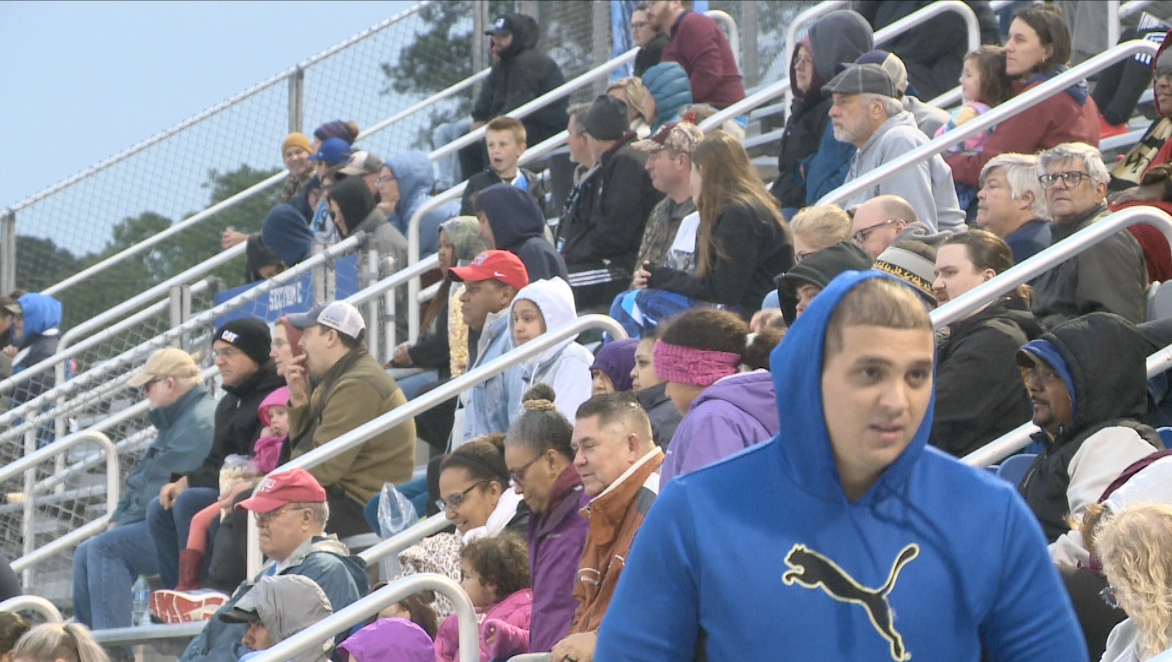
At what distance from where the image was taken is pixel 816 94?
9.26 meters

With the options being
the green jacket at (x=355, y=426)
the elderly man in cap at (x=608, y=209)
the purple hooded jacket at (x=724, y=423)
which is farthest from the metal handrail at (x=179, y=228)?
the purple hooded jacket at (x=724, y=423)

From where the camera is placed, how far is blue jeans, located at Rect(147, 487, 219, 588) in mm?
8195

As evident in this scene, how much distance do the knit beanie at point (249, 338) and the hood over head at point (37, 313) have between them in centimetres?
371

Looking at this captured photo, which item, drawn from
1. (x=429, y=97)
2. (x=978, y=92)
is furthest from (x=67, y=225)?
(x=978, y=92)

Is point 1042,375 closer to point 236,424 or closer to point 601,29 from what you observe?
point 236,424

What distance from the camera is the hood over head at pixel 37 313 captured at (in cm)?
1210

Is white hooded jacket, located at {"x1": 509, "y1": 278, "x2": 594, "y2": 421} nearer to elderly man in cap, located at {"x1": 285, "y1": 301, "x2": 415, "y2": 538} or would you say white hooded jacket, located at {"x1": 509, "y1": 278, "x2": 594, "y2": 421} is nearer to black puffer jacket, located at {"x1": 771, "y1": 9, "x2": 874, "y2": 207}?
elderly man in cap, located at {"x1": 285, "y1": 301, "x2": 415, "y2": 538}

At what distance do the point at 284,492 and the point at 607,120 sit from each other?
3.35 m

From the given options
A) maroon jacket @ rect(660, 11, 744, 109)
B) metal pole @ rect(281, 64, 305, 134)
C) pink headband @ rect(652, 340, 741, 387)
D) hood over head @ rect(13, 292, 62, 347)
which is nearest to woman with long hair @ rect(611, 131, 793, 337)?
pink headband @ rect(652, 340, 741, 387)

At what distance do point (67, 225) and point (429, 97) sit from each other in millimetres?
2658

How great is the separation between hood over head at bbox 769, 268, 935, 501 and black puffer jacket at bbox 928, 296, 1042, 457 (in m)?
3.01

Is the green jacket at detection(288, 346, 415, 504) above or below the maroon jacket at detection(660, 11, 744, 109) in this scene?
below

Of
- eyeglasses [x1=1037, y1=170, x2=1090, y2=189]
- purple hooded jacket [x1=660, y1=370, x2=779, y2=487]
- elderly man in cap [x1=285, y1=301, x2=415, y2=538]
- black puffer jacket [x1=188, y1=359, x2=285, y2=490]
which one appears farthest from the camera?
black puffer jacket [x1=188, y1=359, x2=285, y2=490]

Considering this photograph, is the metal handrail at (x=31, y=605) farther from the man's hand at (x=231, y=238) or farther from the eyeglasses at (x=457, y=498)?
the man's hand at (x=231, y=238)
